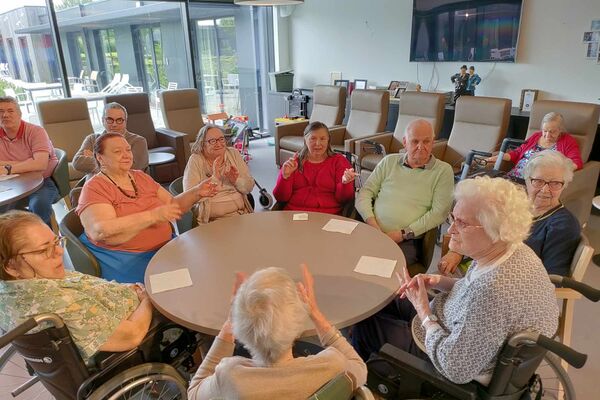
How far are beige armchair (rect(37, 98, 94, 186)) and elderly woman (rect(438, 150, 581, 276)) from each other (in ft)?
13.4

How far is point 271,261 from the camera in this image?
1.71 meters

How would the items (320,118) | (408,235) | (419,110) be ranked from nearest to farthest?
(408,235) < (419,110) < (320,118)

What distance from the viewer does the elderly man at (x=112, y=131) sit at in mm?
3051

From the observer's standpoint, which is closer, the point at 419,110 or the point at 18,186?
the point at 18,186

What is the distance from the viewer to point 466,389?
121cm

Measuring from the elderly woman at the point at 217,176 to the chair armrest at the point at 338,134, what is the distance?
2578mm

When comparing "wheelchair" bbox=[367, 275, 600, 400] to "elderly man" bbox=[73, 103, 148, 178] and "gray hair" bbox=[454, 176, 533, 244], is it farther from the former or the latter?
"elderly man" bbox=[73, 103, 148, 178]

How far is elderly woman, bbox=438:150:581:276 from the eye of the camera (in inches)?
64.0

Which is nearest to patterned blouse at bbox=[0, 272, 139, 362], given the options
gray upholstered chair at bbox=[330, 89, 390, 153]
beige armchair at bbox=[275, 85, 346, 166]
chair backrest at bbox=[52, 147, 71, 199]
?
chair backrest at bbox=[52, 147, 71, 199]

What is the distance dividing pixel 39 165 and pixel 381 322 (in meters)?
2.63

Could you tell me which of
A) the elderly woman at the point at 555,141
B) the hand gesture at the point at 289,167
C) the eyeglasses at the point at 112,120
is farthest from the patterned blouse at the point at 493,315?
the eyeglasses at the point at 112,120

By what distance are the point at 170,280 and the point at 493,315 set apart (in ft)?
3.76

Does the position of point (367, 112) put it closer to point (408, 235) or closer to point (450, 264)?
point (408, 235)

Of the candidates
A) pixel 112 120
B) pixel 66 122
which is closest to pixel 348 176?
pixel 112 120
